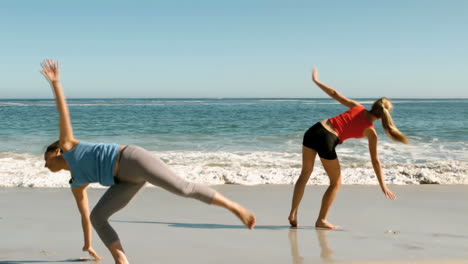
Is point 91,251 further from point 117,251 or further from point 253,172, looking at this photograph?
point 253,172

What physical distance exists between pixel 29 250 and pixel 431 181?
672cm

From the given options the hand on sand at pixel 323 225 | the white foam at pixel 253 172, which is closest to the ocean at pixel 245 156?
the white foam at pixel 253 172

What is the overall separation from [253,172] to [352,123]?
15.1 ft

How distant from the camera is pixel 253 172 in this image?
9.11m

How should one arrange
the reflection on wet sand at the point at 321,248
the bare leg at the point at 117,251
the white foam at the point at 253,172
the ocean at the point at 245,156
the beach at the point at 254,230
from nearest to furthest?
the bare leg at the point at 117,251 < the reflection on wet sand at the point at 321,248 < the beach at the point at 254,230 < the white foam at the point at 253,172 < the ocean at the point at 245,156

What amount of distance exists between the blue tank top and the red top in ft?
8.00

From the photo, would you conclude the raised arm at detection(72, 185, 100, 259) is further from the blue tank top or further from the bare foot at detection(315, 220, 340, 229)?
the bare foot at detection(315, 220, 340, 229)

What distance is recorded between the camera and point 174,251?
421 centimetres

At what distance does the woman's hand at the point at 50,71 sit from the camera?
3.15 metres

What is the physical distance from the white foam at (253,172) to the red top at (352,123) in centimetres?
368

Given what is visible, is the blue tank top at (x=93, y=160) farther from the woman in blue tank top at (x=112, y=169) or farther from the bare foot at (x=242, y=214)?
the bare foot at (x=242, y=214)

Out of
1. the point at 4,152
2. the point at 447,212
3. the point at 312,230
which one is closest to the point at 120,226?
the point at 312,230

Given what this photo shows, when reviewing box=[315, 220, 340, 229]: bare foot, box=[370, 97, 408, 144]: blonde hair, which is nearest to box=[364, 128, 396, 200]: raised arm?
box=[370, 97, 408, 144]: blonde hair

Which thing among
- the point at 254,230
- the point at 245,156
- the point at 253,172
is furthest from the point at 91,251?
the point at 245,156
